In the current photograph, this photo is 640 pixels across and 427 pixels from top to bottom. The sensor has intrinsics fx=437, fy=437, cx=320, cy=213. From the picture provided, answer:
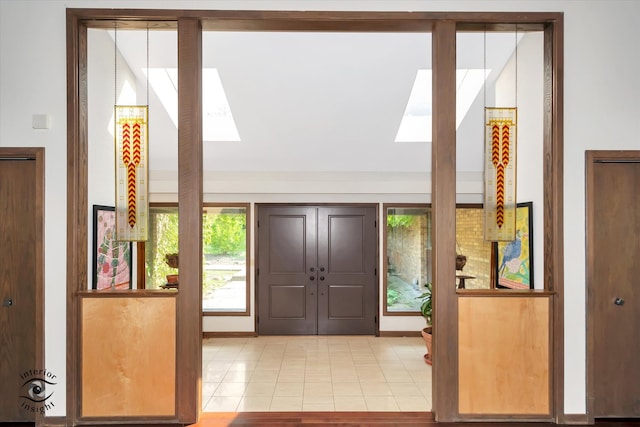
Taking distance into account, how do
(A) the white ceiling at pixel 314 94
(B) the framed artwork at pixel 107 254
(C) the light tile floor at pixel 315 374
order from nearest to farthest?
(B) the framed artwork at pixel 107 254 < (C) the light tile floor at pixel 315 374 < (A) the white ceiling at pixel 314 94

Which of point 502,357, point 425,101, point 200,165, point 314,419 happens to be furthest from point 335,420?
point 425,101

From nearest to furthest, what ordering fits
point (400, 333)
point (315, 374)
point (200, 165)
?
point (200, 165) → point (315, 374) → point (400, 333)

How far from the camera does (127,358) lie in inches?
120

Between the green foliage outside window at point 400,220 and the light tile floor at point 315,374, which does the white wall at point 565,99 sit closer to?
the light tile floor at point 315,374

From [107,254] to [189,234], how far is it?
52.1 inches

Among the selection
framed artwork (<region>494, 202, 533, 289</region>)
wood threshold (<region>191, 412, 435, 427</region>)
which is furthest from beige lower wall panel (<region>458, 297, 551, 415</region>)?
framed artwork (<region>494, 202, 533, 289</region>)

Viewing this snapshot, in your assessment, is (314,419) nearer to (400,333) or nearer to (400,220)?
(400,333)

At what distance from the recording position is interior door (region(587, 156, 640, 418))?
3.22 m

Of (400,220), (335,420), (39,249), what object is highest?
(400,220)

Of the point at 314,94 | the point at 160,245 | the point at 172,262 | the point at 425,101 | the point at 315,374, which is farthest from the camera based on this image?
the point at 160,245

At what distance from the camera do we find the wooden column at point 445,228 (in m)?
3.08

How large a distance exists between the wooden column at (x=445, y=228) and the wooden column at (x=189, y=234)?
1.69 m

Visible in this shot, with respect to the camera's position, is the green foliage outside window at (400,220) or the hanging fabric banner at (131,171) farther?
the green foliage outside window at (400,220)

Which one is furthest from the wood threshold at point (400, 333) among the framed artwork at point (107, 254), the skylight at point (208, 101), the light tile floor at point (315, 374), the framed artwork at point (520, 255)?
the framed artwork at point (107, 254)
